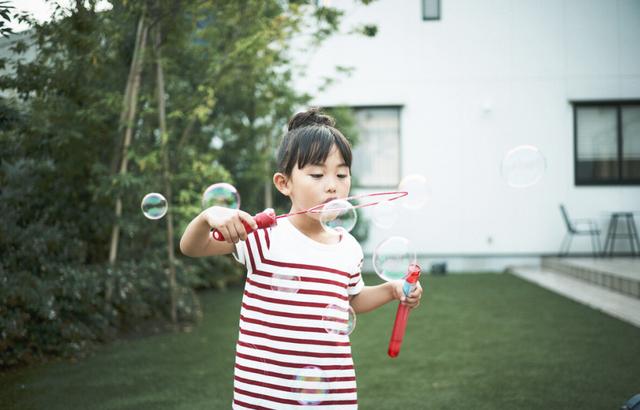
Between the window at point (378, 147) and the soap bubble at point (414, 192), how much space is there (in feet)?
27.5

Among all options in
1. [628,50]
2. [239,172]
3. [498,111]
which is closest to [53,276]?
[239,172]

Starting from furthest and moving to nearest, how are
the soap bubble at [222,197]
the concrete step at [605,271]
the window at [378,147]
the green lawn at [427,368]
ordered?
the window at [378,147]
the concrete step at [605,271]
the green lawn at [427,368]
the soap bubble at [222,197]

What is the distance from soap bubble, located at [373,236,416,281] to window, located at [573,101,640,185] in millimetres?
9377

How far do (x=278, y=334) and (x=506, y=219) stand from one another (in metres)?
9.77

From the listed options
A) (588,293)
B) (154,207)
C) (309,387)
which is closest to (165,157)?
(154,207)

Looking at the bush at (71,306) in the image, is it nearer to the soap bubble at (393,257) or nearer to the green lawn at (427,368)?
the green lawn at (427,368)

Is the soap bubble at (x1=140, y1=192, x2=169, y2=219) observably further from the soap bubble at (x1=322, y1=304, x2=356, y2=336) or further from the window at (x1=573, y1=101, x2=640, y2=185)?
the window at (x1=573, y1=101, x2=640, y2=185)

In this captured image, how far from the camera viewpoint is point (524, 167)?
10.7ft

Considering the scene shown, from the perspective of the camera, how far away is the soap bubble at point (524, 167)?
3.22 metres

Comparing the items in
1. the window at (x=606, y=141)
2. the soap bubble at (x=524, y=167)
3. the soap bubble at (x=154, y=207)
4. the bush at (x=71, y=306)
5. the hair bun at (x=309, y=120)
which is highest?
the window at (x=606, y=141)

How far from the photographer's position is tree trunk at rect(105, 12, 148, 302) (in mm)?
4957

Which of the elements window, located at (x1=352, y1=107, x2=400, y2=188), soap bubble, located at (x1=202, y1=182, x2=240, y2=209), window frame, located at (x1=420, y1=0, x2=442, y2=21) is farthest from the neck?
window frame, located at (x1=420, y1=0, x2=442, y2=21)

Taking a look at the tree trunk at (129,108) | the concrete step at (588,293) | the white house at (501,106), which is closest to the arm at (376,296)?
the tree trunk at (129,108)

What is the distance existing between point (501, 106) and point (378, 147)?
236 cm
